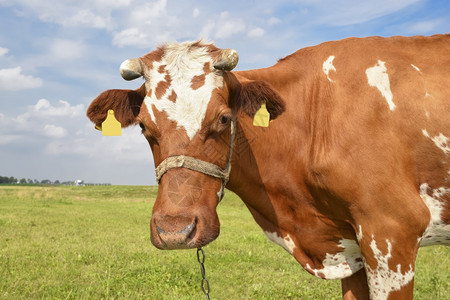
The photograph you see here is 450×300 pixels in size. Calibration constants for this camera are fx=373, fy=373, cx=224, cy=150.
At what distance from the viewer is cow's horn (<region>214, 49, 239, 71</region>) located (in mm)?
3596

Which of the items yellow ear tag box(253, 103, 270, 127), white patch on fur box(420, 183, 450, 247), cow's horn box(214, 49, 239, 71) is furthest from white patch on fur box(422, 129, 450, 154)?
cow's horn box(214, 49, 239, 71)

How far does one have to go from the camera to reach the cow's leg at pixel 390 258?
347cm

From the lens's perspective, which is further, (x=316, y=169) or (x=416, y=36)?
(x=416, y=36)

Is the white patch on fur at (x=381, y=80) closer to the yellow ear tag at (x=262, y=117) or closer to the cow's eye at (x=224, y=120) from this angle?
the yellow ear tag at (x=262, y=117)

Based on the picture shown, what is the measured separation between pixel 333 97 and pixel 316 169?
2.64 feet

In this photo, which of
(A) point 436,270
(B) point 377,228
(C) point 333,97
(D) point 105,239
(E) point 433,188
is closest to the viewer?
(B) point 377,228

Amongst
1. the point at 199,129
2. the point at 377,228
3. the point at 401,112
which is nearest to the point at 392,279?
the point at 377,228

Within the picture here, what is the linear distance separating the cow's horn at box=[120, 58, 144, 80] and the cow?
1 cm

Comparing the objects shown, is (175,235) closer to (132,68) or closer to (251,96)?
(251,96)

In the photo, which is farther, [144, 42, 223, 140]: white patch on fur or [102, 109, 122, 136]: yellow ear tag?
[102, 109, 122, 136]: yellow ear tag

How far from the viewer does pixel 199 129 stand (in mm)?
3295

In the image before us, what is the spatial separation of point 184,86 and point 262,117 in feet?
3.14

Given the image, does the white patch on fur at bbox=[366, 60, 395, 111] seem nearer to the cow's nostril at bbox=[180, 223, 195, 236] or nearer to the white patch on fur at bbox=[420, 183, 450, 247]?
the white patch on fur at bbox=[420, 183, 450, 247]

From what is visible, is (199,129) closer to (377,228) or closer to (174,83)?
(174,83)
